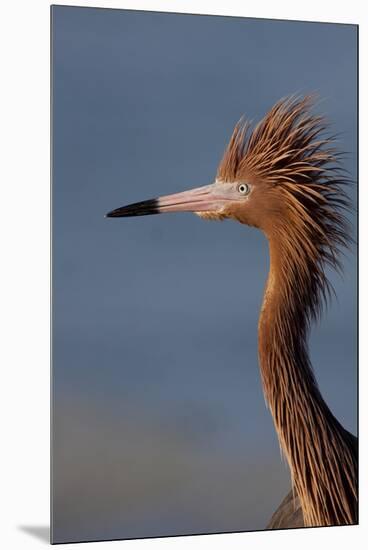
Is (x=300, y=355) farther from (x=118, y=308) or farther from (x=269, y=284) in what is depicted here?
(x=118, y=308)

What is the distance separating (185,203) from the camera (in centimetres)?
573

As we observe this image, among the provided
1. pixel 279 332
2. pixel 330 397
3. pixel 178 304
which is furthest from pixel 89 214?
pixel 330 397

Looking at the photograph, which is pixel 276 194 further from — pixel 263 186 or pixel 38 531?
pixel 38 531

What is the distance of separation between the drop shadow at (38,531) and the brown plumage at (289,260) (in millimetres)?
1118

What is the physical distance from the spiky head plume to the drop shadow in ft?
5.49

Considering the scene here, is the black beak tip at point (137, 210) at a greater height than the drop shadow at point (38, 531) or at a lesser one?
greater

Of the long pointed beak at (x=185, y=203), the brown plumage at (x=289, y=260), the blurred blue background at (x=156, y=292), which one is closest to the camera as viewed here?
the blurred blue background at (x=156, y=292)

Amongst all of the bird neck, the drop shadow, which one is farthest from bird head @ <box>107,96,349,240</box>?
the drop shadow

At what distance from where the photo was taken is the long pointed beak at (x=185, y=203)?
5660 mm

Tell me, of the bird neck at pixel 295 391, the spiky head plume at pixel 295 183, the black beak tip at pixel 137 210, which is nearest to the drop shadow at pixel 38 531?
the bird neck at pixel 295 391

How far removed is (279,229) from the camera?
228 inches

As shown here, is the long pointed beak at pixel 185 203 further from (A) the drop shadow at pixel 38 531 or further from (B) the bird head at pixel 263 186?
(A) the drop shadow at pixel 38 531

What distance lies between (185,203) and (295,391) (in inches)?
41.9

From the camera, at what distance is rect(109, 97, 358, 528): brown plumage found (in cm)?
576
